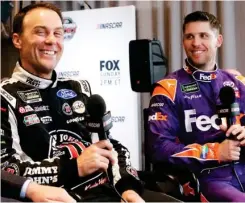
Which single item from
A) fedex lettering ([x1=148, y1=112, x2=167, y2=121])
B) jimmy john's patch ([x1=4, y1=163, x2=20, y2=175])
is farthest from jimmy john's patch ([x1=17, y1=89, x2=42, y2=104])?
fedex lettering ([x1=148, y1=112, x2=167, y2=121])

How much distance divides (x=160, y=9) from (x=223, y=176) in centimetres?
197

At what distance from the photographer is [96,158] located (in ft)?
3.72

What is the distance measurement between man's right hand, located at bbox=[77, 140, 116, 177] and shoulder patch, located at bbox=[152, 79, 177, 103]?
671mm

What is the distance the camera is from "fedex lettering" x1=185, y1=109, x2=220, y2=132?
67.2 inches

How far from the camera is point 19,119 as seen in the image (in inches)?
50.9

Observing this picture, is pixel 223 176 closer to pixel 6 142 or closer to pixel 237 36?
pixel 6 142

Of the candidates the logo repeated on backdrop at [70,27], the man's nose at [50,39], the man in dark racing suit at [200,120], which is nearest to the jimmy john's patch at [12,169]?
the man's nose at [50,39]

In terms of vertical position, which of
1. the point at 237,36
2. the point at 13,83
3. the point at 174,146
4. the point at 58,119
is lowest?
the point at 174,146

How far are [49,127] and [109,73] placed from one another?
1832 millimetres

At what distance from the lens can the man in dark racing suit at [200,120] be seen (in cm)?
162

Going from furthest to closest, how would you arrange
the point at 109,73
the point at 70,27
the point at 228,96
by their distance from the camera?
the point at 70,27
the point at 109,73
the point at 228,96

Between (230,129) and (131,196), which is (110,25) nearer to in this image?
(230,129)

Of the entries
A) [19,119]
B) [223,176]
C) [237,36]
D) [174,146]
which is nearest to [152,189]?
[174,146]

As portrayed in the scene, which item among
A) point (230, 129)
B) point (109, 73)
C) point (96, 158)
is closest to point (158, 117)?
point (230, 129)
